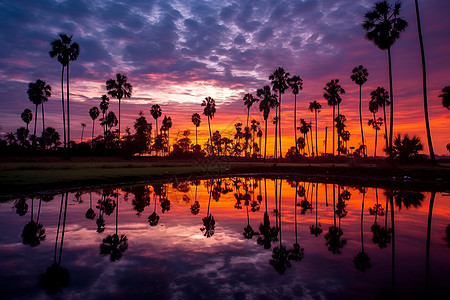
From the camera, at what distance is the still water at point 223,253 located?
5957 millimetres

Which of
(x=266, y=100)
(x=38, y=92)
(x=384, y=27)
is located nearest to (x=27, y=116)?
(x=38, y=92)

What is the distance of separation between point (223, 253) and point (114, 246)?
3.55 metres

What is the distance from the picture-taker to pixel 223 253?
8.45 metres

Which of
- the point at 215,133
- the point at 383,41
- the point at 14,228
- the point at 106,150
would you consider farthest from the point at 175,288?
the point at 215,133

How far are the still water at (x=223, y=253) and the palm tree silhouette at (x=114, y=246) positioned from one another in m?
0.03

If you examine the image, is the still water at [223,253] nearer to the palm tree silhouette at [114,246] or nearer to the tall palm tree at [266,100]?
the palm tree silhouette at [114,246]

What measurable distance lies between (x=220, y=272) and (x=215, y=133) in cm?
15350

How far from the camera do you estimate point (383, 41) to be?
39062mm

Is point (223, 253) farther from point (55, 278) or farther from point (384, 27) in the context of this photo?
point (384, 27)

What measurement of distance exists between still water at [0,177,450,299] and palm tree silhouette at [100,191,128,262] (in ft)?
0.10

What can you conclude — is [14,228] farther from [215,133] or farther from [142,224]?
[215,133]

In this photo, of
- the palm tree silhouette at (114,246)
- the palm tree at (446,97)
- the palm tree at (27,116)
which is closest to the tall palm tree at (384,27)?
the palm tree at (446,97)

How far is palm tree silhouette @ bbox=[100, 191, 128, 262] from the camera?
325 inches

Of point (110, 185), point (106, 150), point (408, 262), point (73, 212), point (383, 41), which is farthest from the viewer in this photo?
point (106, 150)
